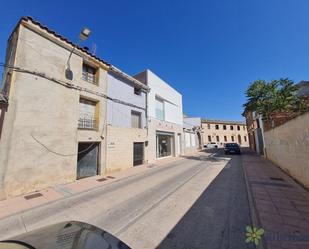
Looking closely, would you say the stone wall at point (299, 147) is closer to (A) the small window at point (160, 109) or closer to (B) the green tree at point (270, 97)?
(B) the green tree at point (270, 97)

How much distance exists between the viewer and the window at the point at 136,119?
44.5ft

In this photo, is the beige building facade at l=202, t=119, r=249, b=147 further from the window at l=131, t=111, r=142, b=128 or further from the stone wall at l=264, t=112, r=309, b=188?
the stone wall at l=264, t=112, r=309, b=188

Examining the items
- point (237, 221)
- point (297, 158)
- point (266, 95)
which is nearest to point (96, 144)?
point (237, 221)

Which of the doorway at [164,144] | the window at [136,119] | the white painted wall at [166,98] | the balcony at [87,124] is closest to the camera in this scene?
the balcony at [87,124]

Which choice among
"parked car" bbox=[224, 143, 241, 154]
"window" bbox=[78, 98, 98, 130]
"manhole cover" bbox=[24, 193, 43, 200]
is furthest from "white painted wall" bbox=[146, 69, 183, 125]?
"manhole cover" bbox=[24, 193, 43, 200]

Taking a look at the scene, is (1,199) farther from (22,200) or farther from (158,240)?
(158,240)

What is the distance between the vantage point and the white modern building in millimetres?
15509

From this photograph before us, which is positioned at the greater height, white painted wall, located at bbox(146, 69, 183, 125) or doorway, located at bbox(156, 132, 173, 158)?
white painted wall, located at bbox(146, 69, 183, 125)

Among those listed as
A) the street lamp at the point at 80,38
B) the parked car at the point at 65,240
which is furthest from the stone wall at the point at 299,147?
the street lamp at the point at 80,38

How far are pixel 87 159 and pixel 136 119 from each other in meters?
5.59

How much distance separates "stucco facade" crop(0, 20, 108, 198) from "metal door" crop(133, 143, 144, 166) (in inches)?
175

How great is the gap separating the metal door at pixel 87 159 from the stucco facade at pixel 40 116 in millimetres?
676

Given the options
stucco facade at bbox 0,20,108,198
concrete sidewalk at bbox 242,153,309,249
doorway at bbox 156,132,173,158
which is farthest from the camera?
doorway at bbox 156,132,173,158

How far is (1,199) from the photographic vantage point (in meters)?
5.84
